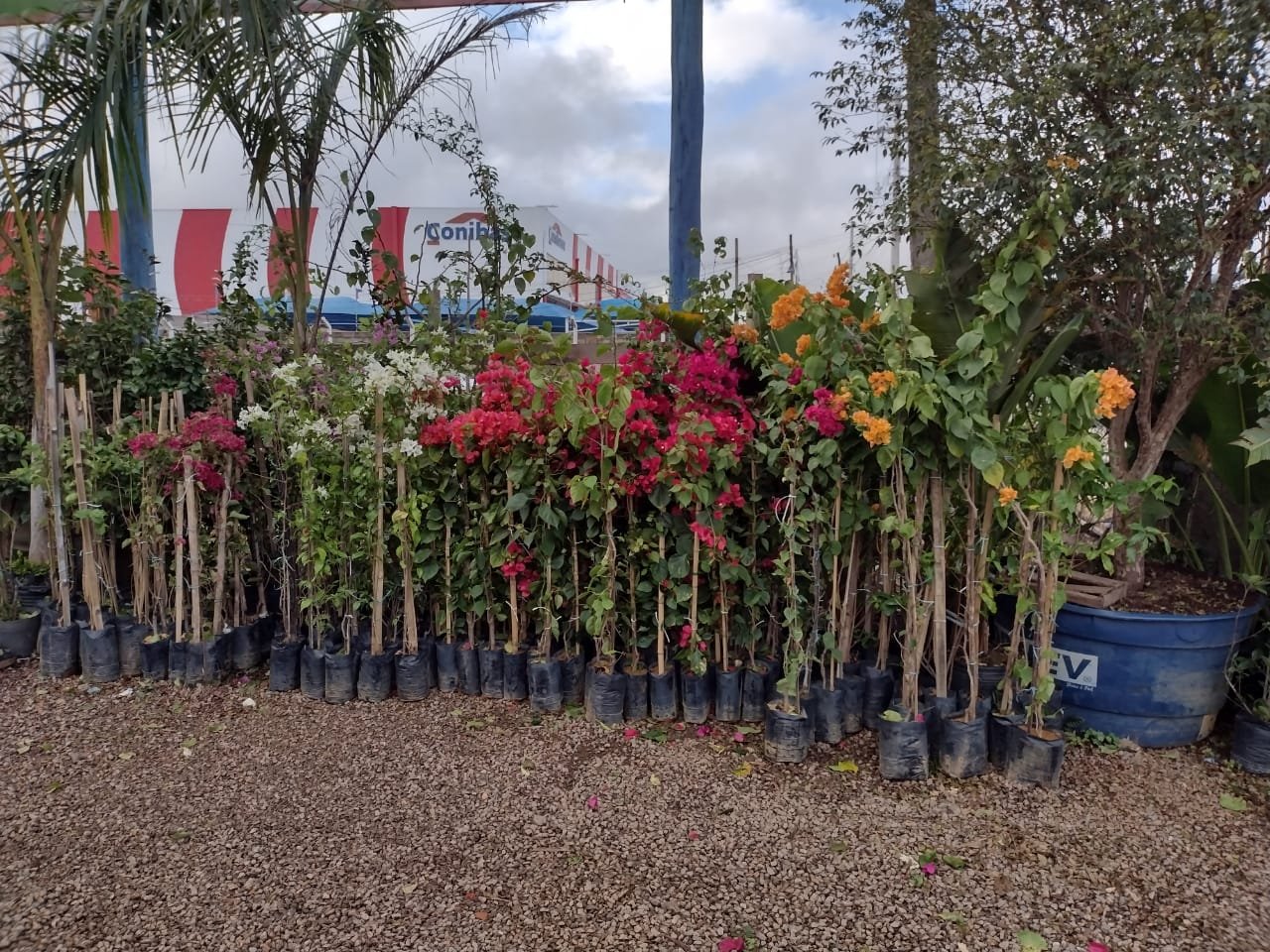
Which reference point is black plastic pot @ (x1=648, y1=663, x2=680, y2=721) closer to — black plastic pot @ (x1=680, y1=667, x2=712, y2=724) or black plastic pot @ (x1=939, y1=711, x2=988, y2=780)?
black plastic pot @ (x1=680, y1=667, x2=712, y2=724)

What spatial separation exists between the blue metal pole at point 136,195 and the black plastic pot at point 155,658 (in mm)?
1901

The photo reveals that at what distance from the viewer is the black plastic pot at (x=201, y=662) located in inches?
127

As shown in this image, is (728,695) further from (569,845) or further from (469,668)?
(469,668)

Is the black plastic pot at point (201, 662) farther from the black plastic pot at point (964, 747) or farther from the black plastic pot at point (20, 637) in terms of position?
the black plastic pot at point (964, 747)

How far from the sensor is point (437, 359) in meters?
3.09

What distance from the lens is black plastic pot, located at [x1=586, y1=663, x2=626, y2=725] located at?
2.86 metres

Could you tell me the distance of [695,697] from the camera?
287cm

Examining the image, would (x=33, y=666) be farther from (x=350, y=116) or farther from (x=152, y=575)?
(x=350, y=116)

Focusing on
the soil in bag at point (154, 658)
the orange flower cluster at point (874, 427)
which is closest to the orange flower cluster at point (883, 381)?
the orange flower cluster at point (874, 427)

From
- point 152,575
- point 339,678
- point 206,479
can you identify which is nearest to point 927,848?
point 339,678

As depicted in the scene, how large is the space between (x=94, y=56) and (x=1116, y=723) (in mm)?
4686

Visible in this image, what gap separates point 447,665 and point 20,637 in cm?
210

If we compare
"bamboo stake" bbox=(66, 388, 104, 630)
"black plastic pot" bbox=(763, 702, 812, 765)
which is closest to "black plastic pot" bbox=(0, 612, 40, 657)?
"bamboo stake" bbox=(66, 388, 104, 630)

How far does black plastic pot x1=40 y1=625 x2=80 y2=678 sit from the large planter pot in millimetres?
3994
